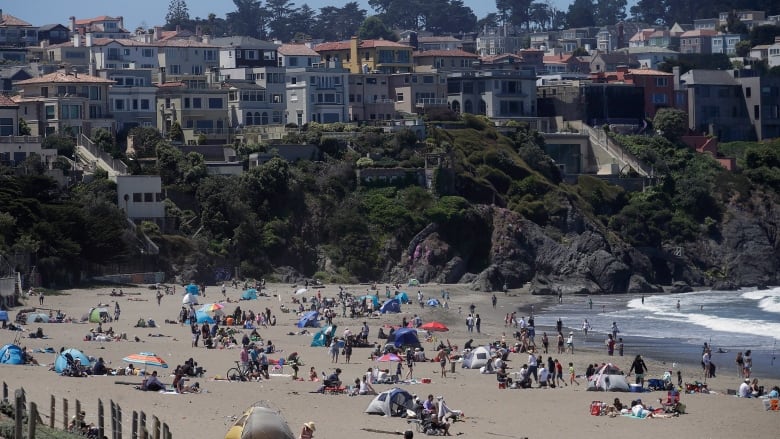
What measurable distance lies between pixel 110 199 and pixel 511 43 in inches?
4083

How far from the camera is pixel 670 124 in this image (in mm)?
96625

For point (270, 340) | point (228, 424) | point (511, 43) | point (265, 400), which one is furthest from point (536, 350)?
point (511, 43)

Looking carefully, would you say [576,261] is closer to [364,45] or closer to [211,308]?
[211,308]

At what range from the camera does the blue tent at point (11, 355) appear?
1426 inches

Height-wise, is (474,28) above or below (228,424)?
above

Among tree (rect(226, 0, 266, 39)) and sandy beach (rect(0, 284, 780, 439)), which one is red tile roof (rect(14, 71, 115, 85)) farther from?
tree (rect(226, 0, 266, 39))

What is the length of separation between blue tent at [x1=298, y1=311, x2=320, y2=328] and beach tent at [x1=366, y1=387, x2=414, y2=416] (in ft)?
57.5

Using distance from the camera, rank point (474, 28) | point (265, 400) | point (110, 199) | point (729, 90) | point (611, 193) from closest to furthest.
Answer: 1. point (265, 400)
2. point (110, 199)
3. point (611, 193)
4. point (729, 90)
5. point (474, 28)

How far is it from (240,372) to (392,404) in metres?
5.54

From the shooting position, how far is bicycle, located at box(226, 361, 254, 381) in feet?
120

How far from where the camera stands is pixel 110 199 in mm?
66875

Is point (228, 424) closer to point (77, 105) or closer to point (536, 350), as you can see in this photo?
point (536, 350)

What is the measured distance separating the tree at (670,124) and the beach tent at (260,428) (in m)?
72.4

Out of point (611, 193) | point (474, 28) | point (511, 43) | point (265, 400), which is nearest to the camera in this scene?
point (265, 400)
